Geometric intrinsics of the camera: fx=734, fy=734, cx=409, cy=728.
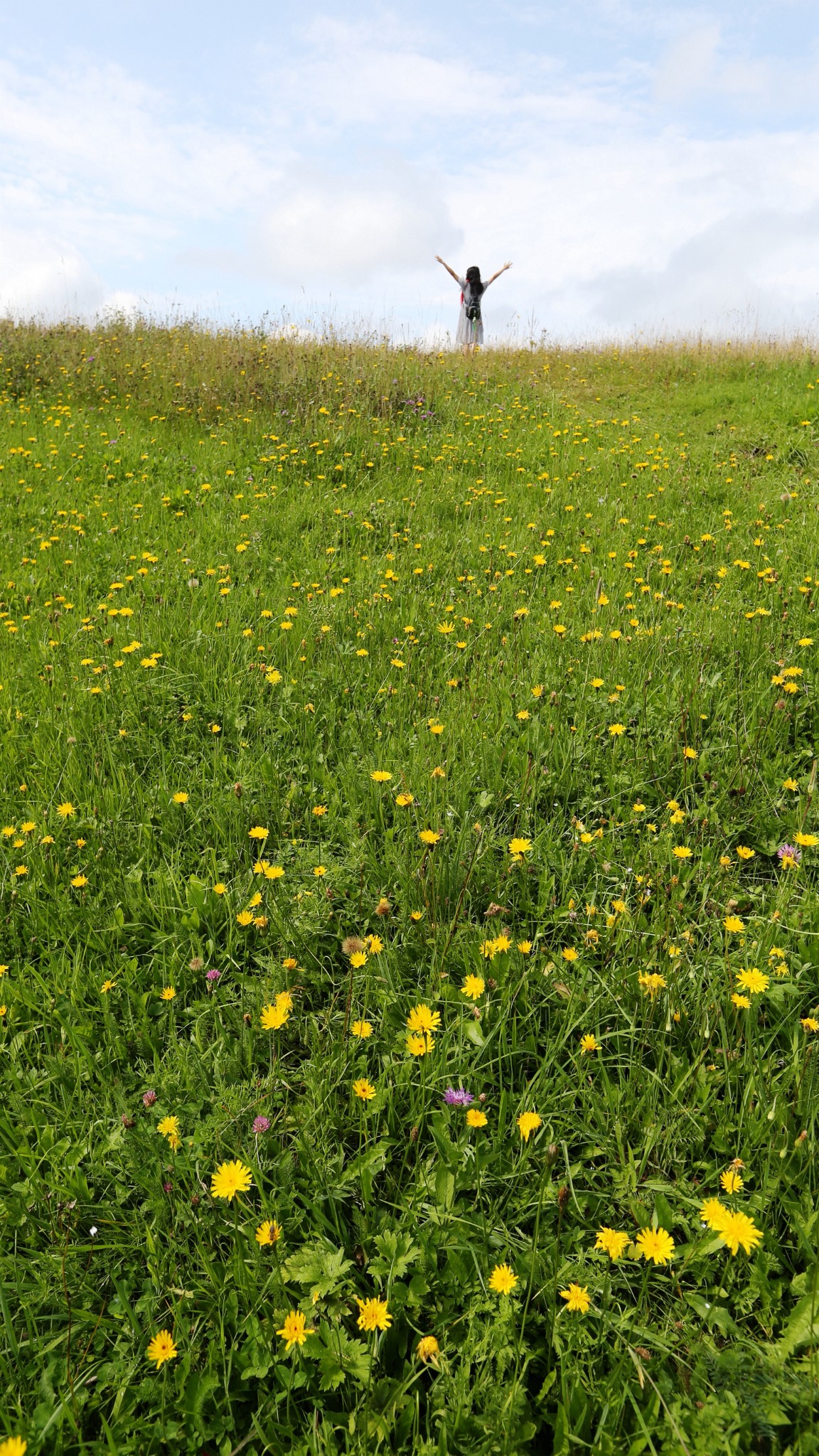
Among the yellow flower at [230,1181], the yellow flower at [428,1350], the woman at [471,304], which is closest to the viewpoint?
the yellow flower at [428,1350]

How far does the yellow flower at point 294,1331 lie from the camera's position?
1277mm

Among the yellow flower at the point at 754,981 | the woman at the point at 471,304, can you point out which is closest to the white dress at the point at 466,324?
the woman at the point at 471,304

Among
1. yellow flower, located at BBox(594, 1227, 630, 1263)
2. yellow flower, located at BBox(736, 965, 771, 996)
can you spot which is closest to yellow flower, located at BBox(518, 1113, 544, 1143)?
yellow flower, located at BBox(594, 1227, 630, 1263)

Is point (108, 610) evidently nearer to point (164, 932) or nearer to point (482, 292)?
point (164, 932)

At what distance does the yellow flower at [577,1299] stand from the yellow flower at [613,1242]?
0.25ft

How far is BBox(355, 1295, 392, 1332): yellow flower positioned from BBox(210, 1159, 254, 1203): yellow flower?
290 millimetres

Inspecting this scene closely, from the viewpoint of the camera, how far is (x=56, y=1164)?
1629 mm

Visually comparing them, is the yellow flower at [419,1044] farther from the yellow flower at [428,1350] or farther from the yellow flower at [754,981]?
the yellow flower at [754,981]

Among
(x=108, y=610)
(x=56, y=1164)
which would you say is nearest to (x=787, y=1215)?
(x=56, y=1164)

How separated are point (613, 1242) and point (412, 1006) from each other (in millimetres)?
693

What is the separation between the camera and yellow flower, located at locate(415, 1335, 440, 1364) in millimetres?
1250

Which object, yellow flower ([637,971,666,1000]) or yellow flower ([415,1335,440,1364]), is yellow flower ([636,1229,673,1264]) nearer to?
yellow flower ([415,1335,440,1364])

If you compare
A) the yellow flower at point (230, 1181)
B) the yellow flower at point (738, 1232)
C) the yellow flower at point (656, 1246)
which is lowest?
the yellow flower at point (656, 1246)

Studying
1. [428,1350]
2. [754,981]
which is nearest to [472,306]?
[754,981]
